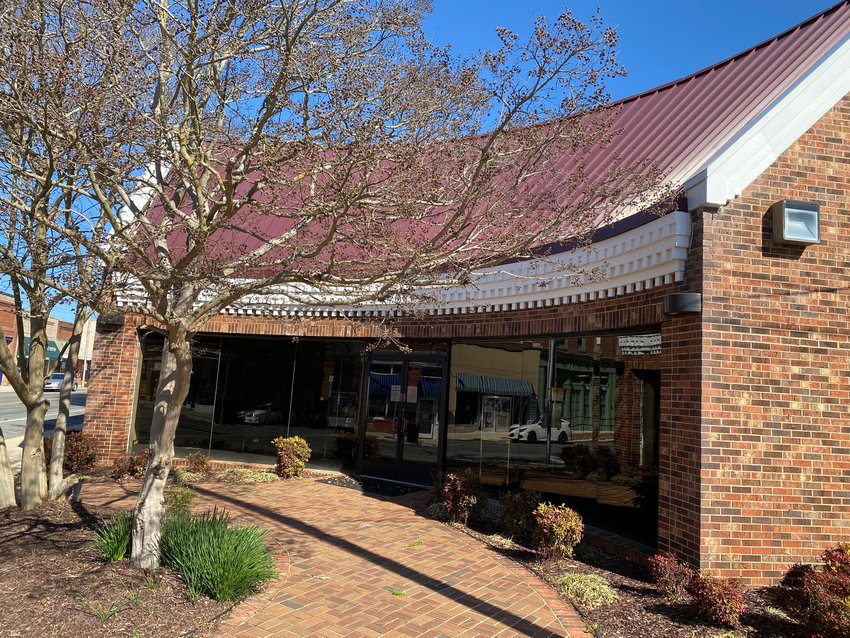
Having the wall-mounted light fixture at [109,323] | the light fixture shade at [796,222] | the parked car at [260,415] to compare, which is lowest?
the parked car at [260,415]

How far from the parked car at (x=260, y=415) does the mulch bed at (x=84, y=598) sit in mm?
6696

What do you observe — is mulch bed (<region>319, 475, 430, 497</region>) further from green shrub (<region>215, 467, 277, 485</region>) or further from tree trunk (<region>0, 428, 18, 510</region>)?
tree trunk (<region>0, 428, 18, 510</region>)

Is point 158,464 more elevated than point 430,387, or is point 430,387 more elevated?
point 430,387

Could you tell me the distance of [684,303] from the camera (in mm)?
6602

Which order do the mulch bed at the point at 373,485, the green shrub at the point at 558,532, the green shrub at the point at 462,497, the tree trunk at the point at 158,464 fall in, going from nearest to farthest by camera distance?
the tree trunk at the point at 158,464
the green shrub at the point at 558,532
the green shrub at the point at 462,497
the mulch bed at the point at 373,485

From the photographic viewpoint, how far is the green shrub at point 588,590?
600 cm

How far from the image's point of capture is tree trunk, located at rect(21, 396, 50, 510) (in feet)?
26.1

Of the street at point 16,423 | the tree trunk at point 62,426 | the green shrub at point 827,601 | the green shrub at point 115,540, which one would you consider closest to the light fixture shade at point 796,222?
the green shrub at point 827,601

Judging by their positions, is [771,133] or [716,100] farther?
[716,100]

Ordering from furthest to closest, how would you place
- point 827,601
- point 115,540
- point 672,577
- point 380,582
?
point 380,582 < point 115,540 < point 672,577 < point 827,601

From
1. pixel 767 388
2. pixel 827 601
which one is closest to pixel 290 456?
pixel 767 388

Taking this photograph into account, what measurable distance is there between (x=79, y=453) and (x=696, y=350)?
11.3 metres

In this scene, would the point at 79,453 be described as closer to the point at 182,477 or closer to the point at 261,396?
the point at 182,477

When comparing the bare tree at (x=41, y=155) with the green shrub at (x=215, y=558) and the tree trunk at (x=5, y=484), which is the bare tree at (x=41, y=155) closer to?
the tree trunk at (x=5, y=484)
